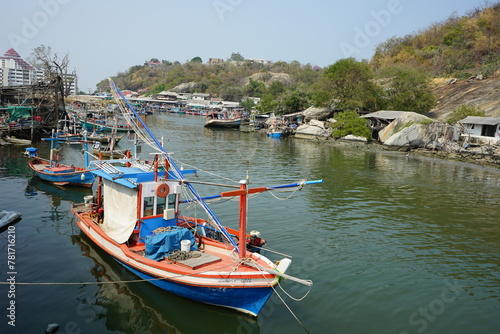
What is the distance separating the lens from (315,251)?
16.0 meters

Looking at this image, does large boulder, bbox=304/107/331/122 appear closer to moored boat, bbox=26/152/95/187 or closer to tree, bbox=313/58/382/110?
tree, bbox=313/58/382/110

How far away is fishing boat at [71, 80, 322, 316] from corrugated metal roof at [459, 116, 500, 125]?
41.6 metres

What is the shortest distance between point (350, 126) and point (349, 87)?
10.1m

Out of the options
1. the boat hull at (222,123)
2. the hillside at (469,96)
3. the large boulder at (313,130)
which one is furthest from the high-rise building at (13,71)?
the hillside at (469,96)

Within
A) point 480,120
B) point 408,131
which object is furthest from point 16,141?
point 480,120

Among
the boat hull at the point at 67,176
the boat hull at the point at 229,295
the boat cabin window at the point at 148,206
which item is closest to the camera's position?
the boat hull at the point at 229,295

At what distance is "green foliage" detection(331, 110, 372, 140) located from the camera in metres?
57.9

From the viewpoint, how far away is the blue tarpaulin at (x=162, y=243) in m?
12.1

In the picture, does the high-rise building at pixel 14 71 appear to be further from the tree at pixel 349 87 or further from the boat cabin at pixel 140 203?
the boat cabin at pixel 140 203

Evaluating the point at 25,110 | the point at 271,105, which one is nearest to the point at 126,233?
the point at 25,110

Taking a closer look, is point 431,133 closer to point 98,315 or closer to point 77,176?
point 77,176

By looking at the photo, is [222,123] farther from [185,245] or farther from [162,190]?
[185,245]

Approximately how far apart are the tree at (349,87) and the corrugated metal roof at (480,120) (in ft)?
63.6

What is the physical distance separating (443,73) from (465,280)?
238 feet
